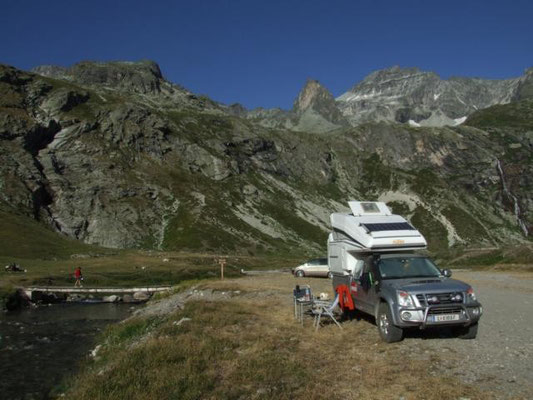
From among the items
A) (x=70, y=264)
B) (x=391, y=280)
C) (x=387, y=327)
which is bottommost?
(x=70, y=264)

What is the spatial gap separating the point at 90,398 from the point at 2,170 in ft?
398

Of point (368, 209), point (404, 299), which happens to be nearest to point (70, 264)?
point (368, 209)

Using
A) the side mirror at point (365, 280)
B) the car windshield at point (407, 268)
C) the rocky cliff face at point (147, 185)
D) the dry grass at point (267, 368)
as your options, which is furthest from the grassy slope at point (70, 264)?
the car windshield at point (407, 268)

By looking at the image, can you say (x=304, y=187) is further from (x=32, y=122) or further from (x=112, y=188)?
(x=32, y=122)

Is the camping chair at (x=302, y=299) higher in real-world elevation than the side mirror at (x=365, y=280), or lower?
lower

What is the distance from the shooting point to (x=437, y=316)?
591 inches

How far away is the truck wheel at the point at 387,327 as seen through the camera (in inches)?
612

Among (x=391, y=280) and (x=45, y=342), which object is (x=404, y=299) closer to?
(x=391, y=280)

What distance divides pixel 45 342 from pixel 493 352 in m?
22.6

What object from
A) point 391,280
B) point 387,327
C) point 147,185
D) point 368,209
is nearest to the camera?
point 387,327

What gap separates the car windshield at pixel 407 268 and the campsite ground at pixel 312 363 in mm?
2277

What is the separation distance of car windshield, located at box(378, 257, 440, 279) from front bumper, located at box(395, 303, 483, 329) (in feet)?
8.22

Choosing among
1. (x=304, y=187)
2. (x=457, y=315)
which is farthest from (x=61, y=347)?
(x=304, y=187)

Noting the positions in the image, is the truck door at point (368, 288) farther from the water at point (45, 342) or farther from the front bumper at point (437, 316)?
the water at point (45, 342)
